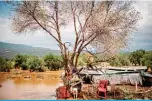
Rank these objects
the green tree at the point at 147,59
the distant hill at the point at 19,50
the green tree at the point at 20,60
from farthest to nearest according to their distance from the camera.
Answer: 1. the green tree at the point at 20,60
2. the distant hill at the point at 19,50
3. the green tree at the point at 147,59

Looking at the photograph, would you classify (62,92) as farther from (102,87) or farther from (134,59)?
(134,59)

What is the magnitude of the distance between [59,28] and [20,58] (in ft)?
2.33

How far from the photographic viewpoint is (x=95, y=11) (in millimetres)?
6402

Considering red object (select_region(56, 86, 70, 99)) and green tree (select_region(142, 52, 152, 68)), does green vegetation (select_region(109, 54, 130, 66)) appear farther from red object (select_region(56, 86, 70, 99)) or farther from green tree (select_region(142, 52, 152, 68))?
red object (select_region(56, 86, 70, 99))

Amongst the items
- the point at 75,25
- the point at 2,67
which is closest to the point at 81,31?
the point at 75,25

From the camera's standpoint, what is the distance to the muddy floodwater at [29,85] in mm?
6398

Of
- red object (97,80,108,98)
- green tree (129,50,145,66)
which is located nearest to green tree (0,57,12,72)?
red object (97,80,108,98)

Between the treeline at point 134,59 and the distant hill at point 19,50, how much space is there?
0.85 m

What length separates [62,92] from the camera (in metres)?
6.38

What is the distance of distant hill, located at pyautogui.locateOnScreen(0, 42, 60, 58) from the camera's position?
6.44 metres

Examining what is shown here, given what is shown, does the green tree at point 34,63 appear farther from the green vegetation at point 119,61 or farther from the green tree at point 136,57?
the green tree at point 136,57

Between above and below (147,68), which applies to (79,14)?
above

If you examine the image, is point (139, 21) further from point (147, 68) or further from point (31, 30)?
→ point (31, 30)

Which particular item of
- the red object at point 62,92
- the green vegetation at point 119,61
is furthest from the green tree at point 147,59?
the red object at point 62,92
